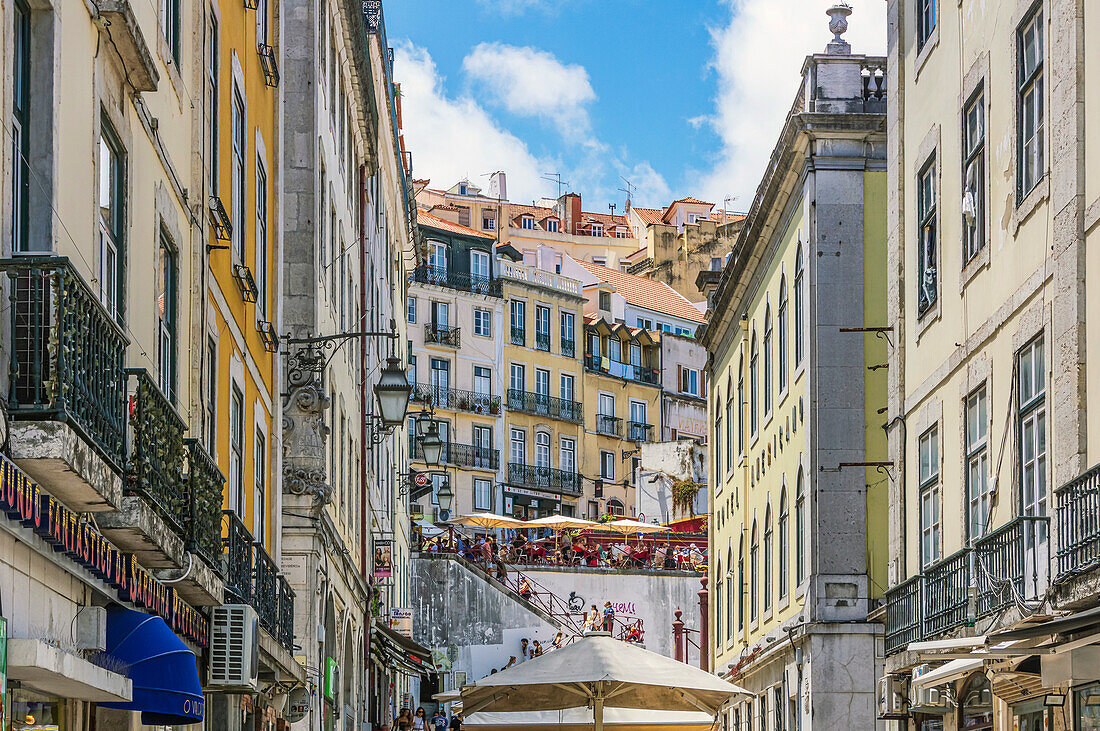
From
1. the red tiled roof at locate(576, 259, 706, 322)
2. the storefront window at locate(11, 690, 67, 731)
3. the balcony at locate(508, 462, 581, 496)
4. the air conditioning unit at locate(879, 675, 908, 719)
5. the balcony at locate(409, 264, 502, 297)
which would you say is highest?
the red tiled roof at locate(576, 259, 706, 322)

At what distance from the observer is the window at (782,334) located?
2911 cm

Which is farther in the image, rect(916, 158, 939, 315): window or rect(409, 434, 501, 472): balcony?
rect(409, 434, 501, 472): balcony

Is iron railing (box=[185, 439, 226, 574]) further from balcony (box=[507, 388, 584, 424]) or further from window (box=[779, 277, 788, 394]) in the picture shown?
balcony (box=[507, 388, 584, 424])

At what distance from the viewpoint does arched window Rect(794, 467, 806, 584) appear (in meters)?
26.6

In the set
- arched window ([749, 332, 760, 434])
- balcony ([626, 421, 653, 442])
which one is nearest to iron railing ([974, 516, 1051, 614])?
arched window ([749, 332, 760, 434])

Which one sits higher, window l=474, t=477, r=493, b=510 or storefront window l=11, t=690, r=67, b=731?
window l=474, t=477, r=493, b=510

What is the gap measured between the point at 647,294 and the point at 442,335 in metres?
17.9

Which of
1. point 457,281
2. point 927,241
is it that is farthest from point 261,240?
point 457,281

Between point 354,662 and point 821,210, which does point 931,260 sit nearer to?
point 821,210

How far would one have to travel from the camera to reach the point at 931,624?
56.7ft

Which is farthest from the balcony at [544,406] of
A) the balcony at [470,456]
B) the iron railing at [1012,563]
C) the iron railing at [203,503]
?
the iron railing at [203,503]

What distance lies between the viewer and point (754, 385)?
111 ft

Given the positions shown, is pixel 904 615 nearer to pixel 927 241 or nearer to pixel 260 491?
pixel 927 241

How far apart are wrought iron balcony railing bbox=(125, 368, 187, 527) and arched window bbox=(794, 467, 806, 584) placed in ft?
57.2
